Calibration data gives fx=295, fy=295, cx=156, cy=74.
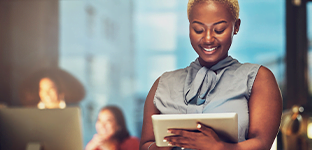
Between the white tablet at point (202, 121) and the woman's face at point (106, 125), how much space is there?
266 centimetres

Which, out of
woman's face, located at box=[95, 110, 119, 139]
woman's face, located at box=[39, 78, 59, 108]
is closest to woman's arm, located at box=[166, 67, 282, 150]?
woman's face, located at box=[95, 110, 119, 139]

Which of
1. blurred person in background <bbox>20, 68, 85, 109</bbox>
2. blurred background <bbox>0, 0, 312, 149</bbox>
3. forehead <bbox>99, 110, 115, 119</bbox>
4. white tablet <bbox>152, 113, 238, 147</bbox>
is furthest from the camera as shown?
blurred person in background <bbox>20, 68, 85, 109</bbox>

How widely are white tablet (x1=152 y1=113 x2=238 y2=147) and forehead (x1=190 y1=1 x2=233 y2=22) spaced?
34 centimetres

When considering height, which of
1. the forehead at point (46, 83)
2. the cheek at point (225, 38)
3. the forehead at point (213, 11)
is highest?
the forehead at point (213, 11)

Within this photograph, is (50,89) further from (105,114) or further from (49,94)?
(105,114)

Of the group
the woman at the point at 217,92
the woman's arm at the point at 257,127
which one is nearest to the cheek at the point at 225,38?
the woman at the point at 217,92

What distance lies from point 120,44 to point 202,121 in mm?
2885

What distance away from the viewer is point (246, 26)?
3412mm

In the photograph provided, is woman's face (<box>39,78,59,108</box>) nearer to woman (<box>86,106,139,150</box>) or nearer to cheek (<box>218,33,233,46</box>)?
woman (<box>86,106,139,150</box>)

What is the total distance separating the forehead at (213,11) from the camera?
995 mm

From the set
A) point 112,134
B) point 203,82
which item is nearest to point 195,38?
point 203,82

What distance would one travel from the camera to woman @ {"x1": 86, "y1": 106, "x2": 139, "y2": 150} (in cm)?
340

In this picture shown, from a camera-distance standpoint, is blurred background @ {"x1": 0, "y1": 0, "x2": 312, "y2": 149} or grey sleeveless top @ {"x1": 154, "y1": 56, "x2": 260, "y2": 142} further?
blurred background @ {"x1": 0, "y1": 0, "x2": 312, "y2": 149}

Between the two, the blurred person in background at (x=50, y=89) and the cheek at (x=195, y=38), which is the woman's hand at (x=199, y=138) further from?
the blurred person in background at (x=50, y=89)
